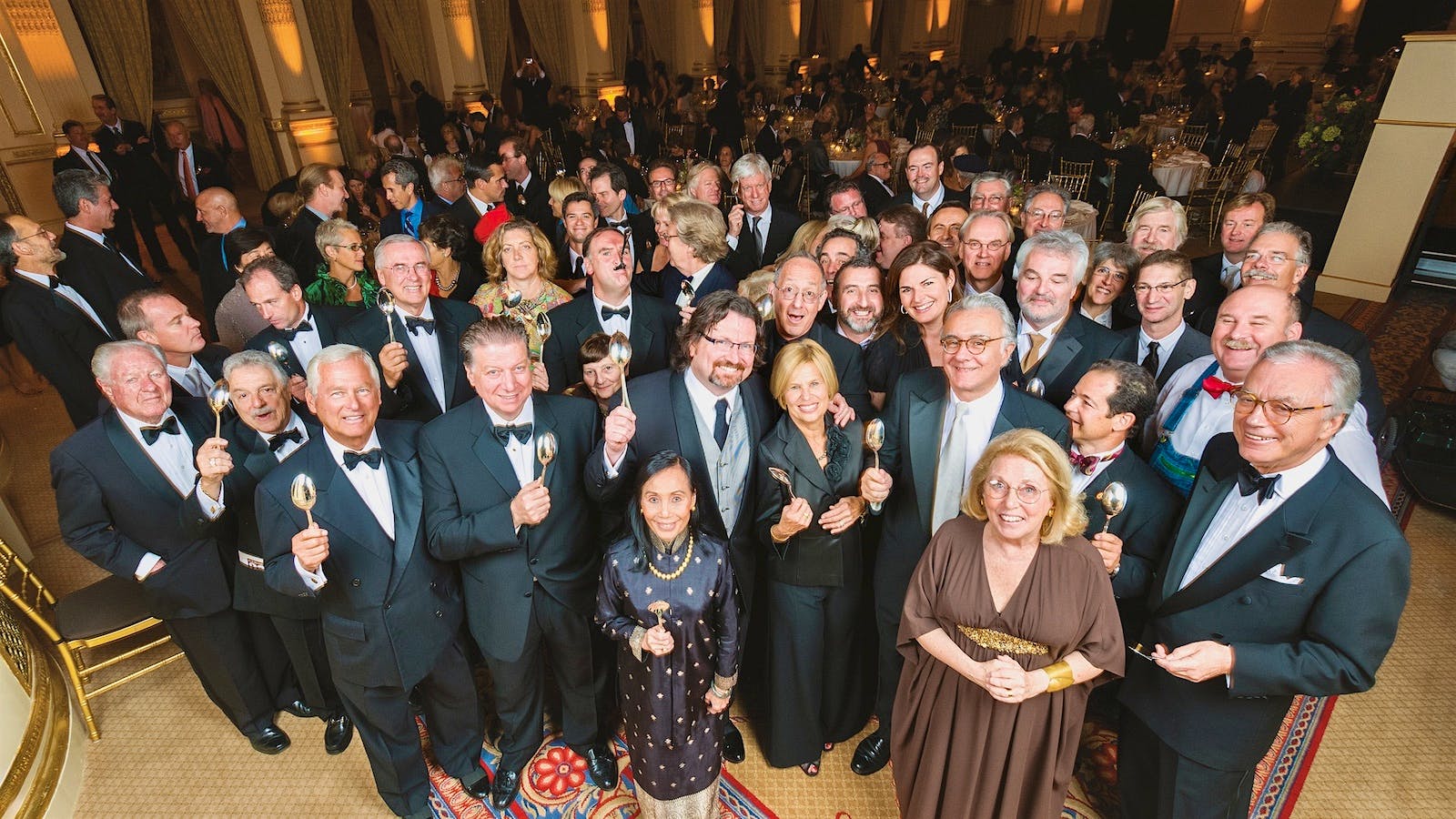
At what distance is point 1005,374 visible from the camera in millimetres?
3133

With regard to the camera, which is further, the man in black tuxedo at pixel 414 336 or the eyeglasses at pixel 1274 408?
the man in black tuxedo at pixel 414 336

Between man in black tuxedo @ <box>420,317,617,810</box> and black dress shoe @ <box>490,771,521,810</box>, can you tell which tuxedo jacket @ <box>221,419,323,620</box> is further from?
black dress shoe @ <box>490,771,521,810</box>

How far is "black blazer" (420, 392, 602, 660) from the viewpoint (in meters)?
2.46

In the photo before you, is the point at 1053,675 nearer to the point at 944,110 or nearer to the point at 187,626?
the point at 187,626

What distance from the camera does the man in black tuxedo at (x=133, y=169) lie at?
27.6 ft

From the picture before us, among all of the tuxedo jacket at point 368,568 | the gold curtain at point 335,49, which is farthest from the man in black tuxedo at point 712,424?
the gold curtain at point 335,49

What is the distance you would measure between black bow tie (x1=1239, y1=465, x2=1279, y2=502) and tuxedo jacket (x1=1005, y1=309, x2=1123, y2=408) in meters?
1.07

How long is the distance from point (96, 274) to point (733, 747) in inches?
187

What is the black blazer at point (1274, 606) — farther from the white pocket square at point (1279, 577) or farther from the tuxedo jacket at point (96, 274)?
the tuxedo jacket at point (96, 274)

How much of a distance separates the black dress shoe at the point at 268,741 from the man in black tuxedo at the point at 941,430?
258cm

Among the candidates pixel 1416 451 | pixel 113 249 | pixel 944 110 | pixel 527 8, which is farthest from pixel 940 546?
pixel 527 8

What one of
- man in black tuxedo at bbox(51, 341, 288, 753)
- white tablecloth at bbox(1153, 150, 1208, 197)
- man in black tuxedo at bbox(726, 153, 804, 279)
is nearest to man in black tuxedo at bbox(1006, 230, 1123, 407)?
man in black tuxedo at bbox(726, 153, 804, 279)

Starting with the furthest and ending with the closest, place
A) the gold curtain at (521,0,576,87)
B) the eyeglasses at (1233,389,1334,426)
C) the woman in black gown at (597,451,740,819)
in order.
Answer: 1. the gold curtain at (521,0,576,87)
2. the woman in black gown at (597,451,740,819)
3. the eyeglasses at (1233,389,1334,426)

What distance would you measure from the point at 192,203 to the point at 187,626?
7.73 metres
